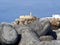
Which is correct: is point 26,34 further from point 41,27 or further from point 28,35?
point 41,27

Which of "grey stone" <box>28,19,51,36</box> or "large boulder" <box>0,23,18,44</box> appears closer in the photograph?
"large boulder" <box>0,23,18,44</box>

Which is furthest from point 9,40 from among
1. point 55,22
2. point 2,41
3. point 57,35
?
point 55,22

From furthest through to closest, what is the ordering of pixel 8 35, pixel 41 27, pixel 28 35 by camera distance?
1. pixel 41 27
2. pixel 28 35
3. pixel 8 35

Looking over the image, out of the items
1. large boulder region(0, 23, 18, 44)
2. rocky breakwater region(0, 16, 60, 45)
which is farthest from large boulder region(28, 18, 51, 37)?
large boulder region(0, 23, 18, 44)

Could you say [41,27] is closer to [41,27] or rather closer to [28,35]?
[41,27]

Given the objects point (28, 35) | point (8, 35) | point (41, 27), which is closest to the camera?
point (8, 35)

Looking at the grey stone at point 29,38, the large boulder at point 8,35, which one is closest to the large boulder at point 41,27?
the grey stone at point 29,38

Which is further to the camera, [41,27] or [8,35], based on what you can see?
[41,27]

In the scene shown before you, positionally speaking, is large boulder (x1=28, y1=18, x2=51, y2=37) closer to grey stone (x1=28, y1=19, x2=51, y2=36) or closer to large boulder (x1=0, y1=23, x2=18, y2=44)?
grey stone (x1=28, y1=19, x2=51, y2=36)

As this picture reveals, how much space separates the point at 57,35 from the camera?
5.13 metres

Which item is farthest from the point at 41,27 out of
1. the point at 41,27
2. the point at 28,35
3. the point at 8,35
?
the point at 8,35

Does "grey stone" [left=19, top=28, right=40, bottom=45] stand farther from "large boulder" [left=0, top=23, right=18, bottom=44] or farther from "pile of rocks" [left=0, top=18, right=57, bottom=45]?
"large boulder" [left=0, top=23, right=18, bottom=44]

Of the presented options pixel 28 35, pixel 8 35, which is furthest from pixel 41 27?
pixel 8 35

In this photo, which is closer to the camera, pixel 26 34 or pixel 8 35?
pixel 8 35
